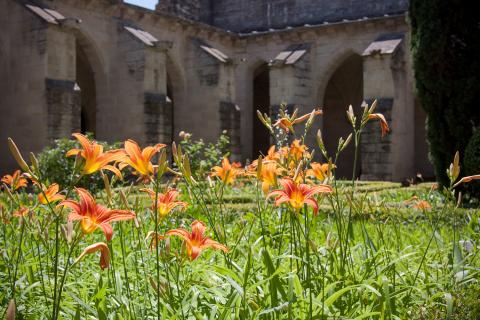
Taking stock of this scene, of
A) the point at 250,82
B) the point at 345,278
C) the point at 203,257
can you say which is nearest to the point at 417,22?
the point at 203,257

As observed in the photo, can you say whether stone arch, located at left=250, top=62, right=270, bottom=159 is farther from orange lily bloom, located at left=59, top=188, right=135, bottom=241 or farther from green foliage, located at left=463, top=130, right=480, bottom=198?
orange lily bloom, located at left=59, top=188, right=135, bottom=241

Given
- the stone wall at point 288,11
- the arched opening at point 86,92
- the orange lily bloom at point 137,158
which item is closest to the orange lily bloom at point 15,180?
the orange lily bloom at point 137,158

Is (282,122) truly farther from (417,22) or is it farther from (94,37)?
(94,37)

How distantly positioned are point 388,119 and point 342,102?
265 inches

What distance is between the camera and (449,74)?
8.87 metres

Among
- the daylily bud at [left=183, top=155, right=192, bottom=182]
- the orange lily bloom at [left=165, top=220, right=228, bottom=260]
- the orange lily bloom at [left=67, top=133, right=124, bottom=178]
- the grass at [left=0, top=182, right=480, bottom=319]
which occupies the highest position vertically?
the orange lily bloom at [left=67, top=133, right=124, bottom=178]

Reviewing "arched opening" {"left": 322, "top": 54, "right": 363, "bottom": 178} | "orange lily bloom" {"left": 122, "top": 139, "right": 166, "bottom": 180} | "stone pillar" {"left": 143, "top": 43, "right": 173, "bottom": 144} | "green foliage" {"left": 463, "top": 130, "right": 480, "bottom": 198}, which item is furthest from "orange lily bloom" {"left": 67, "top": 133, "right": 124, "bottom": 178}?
"arched opening" {"left": 322, "top": 54, "right": 363, "bottom": 178}

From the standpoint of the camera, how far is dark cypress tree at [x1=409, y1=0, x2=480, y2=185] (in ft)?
28.7

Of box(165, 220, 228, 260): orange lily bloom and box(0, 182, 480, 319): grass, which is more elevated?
box(165, 220, 228, 260): orange lily bloom

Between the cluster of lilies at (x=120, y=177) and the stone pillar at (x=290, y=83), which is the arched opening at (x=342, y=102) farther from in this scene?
the cluster of lilies at (x=120, y=177)

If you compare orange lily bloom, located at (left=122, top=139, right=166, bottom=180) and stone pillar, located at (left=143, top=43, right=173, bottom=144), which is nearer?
orange lily bloom, located at (left=122, top=139, right=166, bottom=180)

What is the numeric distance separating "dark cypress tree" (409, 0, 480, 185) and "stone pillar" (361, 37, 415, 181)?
5.91 m

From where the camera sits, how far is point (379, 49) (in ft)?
50.0

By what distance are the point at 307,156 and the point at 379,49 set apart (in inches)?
534
